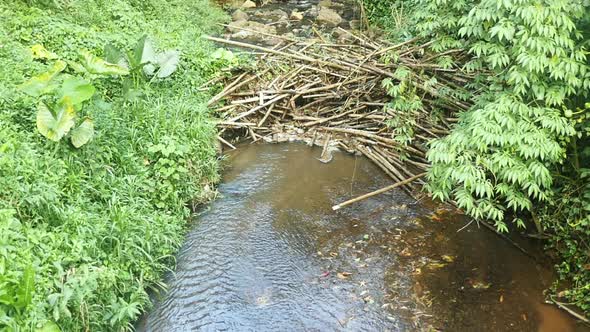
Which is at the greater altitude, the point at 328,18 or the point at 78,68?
the point at 78,68

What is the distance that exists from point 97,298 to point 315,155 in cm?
480

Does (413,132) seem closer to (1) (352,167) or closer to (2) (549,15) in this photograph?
(1) (352,167)

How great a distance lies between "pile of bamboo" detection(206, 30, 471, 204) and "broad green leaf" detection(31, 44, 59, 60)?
2762 mm

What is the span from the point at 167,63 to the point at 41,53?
1.85m

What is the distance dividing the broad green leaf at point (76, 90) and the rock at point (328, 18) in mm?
10652

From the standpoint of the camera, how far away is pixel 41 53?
256 inches

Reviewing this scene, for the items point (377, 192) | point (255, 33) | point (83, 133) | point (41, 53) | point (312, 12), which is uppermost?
point (41, 53)

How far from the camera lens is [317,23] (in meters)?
14.9

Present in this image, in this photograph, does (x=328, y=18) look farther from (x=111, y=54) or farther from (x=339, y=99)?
(x=111, y=54)

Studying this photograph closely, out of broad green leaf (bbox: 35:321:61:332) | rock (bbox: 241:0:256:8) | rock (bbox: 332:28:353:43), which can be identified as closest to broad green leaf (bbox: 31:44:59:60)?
broad green leaf (bbox: 35:321:61:332)

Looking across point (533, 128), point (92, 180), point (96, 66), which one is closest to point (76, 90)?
point (96, 66)

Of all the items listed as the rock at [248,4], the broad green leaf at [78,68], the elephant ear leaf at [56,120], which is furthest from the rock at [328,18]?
the elephant ear leaf at [56,120]

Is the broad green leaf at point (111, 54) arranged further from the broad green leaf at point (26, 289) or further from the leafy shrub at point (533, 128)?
the leafy shrub at point (533, 128)

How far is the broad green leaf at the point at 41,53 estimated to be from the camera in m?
6.49
